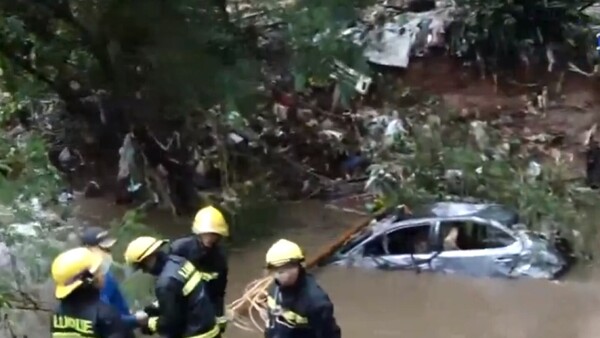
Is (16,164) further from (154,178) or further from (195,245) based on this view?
(154,178)

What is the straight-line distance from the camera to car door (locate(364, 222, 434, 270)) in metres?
11.1

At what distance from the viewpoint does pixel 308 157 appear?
1552 cm

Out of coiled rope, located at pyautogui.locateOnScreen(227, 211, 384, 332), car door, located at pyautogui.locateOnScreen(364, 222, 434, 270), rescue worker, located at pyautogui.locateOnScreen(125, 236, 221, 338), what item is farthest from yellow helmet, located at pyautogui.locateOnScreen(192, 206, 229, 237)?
car door, located at pyautogui.locateOnScreen(364, 222, 434, 270)

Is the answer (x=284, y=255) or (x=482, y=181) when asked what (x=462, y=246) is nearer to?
(x=482, y=181)

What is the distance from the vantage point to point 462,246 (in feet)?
36.2

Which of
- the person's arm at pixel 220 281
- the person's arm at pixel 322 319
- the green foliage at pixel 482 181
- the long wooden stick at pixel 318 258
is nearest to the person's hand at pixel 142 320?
the person's arm at pixel 220 281

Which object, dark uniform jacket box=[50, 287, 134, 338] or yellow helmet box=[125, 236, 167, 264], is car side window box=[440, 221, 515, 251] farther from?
dark uniform jacket box=[50, 287, 134, 338]

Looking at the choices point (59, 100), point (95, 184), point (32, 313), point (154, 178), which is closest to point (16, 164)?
point (32, 313)

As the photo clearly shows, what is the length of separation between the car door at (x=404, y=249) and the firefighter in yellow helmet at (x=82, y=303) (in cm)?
591

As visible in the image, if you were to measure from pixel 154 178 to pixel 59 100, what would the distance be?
2.20 m

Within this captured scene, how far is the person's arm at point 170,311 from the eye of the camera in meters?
6.01

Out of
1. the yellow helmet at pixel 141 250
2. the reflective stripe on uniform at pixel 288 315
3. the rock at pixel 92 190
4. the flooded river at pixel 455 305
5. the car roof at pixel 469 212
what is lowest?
the rock at pixel 92 190

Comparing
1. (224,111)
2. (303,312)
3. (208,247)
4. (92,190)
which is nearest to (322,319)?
(303,312)

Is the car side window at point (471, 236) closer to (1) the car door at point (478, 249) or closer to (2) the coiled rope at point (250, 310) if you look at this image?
(1) the car door at point (478, 249)
